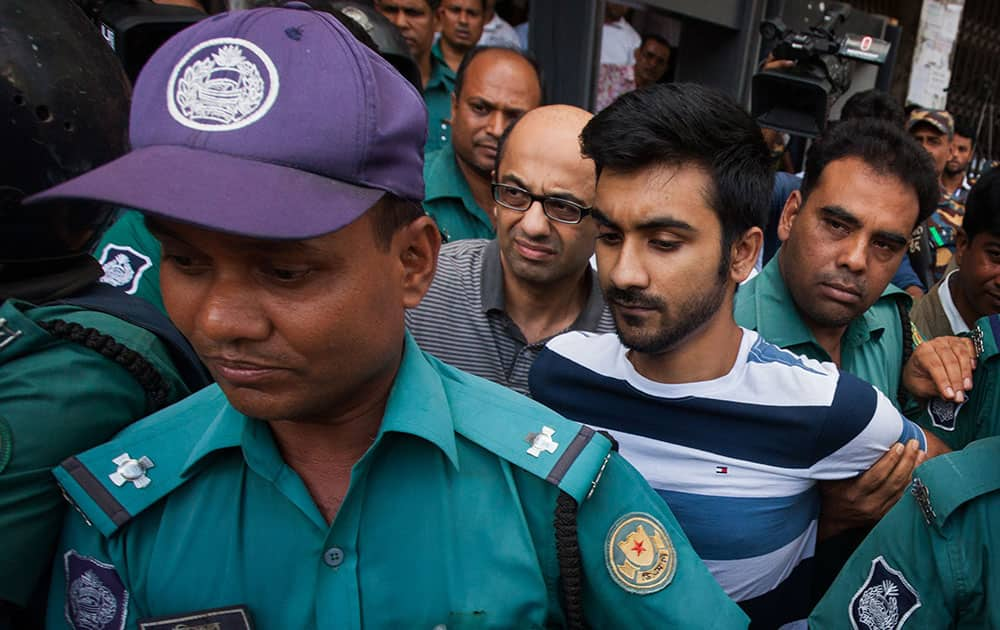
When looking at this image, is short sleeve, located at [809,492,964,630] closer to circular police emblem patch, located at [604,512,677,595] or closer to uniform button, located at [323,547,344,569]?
circular police emblem patch, located at [604,512,677,595]

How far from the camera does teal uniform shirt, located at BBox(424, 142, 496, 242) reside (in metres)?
3.08

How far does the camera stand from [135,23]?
2.37 meters

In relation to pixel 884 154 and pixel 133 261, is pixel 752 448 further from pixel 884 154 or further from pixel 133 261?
pixel 133 261

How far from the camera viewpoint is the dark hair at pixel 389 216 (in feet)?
3.45

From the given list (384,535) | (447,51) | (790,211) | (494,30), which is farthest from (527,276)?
(494,30)

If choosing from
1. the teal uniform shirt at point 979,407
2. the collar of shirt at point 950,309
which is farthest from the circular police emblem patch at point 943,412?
the collar of shirt at point 950,309

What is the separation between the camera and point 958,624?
4.58ft

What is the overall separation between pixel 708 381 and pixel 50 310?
126 cm

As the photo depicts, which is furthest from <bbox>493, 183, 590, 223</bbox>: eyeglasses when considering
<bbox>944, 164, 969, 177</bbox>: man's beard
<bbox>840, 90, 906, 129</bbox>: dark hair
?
<bbox>944, 164, 969, 177</bbox>: man's beard

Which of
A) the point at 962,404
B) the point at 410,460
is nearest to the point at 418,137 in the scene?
the point at 410,460

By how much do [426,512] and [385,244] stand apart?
403 millimetres

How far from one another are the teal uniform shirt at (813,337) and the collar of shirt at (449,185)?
1186 millimetres

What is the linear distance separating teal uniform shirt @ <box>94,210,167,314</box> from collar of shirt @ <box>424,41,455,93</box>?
8.29ft

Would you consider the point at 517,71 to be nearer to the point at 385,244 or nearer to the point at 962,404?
the point at 962,404
